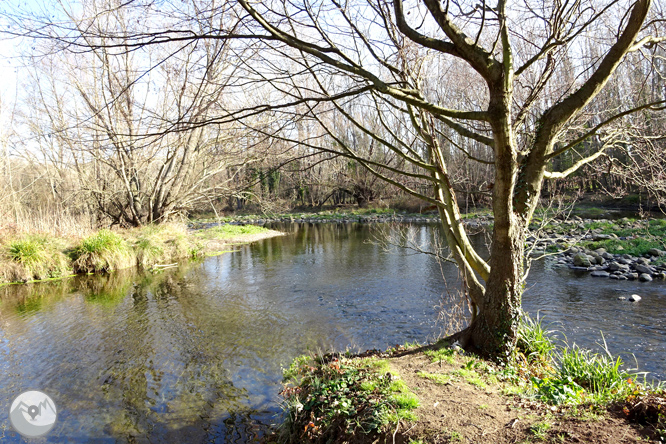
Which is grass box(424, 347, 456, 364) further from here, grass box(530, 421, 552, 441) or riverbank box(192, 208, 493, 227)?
riverbank box(192, 208, 493, 227)

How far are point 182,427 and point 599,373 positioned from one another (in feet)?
14.1

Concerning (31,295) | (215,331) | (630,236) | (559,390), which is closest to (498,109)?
(559,390)

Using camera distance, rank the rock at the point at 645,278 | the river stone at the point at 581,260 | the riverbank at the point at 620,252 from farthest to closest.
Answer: the river stone at the point at 581,260
the riverbank at the point at 620,252
the rock at the point at 645,278

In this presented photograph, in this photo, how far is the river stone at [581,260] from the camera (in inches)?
456

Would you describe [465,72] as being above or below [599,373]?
above

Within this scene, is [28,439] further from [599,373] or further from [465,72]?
[465,72]

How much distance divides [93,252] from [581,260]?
14.7m

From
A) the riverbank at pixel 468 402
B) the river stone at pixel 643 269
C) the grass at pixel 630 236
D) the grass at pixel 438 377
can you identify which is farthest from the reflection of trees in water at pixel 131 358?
the river stone at pixel 643 269

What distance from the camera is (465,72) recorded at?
601 centimetres

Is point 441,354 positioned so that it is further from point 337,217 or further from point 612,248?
point 337,217

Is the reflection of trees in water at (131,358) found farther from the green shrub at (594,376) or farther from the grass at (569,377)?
the green shrub at (594,376)

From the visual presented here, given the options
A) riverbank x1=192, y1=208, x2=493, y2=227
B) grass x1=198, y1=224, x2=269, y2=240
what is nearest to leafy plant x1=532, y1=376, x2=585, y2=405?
grass x1=198, y1=224, x2=269, y2=240

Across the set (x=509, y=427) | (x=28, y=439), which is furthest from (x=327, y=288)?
(x=509, y=427)

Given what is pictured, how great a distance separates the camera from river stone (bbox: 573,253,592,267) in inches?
456
